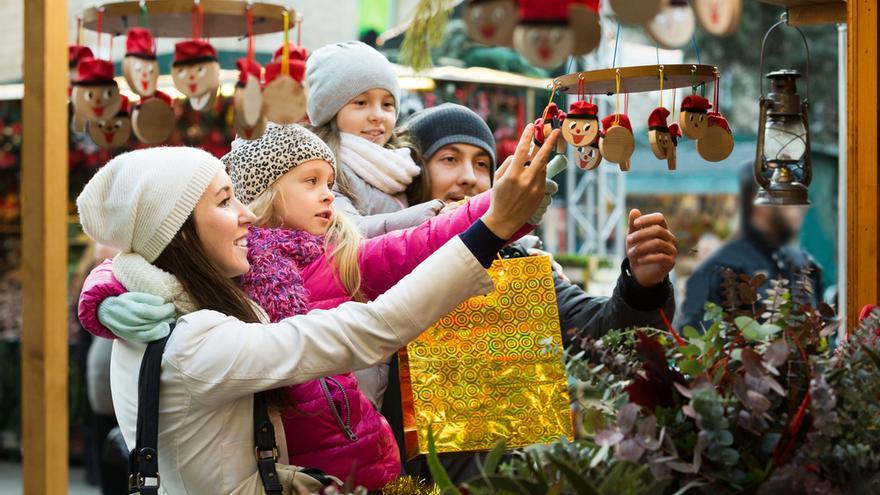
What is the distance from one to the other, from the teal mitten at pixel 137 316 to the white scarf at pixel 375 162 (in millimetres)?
876

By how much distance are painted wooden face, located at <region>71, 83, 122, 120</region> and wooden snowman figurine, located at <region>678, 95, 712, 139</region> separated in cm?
107

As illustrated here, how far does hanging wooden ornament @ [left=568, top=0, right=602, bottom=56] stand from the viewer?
1.43 metres

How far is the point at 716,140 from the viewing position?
7.47ft

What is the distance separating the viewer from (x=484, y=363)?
2449mm

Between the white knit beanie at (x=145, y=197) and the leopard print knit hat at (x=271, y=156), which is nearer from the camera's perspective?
the white knit beanie at (x=145, y=197)

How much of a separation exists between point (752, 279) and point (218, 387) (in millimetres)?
897

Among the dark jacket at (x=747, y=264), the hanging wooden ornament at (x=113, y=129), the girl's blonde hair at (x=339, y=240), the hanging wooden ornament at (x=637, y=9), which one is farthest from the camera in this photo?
the dark jacket at (x=747, y=264)

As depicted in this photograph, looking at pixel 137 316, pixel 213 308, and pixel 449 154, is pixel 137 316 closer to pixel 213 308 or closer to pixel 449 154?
pixel 213 308

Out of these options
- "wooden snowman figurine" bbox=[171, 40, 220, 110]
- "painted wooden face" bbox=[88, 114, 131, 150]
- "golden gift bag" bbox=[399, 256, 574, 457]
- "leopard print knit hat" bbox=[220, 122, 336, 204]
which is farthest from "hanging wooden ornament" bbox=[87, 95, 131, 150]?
"golden gift bag" bbox=[399, 256, 574, 457]

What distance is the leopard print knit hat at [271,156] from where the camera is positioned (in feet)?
7.95

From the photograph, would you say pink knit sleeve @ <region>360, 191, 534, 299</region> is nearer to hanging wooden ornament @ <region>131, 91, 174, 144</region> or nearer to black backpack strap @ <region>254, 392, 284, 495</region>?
black backpack strap @ <region>254, 392, 284, 495</region>

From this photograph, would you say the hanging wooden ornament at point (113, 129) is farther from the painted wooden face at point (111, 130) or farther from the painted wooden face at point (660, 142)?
the painted wooden face at point (660, 142)

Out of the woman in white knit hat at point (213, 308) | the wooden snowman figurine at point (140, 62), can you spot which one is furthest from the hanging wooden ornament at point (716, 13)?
the wooden snowman figurine at point (140, 62)

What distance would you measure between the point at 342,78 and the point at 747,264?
3855mm
